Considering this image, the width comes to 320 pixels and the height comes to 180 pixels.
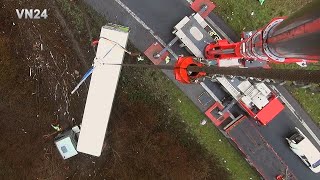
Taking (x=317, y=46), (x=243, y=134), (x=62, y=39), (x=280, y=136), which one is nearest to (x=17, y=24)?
(x=62, y=39)

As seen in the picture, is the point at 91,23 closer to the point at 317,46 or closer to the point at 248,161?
the point at 248,161

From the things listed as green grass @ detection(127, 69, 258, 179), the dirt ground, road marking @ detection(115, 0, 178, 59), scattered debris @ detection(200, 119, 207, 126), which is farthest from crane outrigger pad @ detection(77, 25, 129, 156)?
scattered debris @ detection(200, 119, 207, 126)

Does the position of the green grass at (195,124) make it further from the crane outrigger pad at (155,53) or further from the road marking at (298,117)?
the road marking at (298,117)

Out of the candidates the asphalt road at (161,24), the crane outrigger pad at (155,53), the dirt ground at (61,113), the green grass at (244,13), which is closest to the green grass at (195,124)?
the asphalt road at (161,24)

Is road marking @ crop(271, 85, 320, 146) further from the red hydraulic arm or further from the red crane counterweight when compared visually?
Result: the red crane counterweight

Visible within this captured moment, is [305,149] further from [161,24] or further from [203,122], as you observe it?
[161,24]
